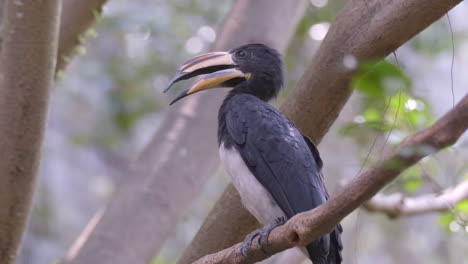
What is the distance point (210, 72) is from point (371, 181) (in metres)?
2.27

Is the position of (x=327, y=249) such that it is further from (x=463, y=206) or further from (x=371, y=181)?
(x=463, y=206)

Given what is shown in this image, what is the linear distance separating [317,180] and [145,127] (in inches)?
336

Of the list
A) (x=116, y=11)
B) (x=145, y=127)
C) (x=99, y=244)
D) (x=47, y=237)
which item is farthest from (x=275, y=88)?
(x=145, y=127)

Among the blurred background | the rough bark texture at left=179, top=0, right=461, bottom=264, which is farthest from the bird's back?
the blurred background

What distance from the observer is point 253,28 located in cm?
477

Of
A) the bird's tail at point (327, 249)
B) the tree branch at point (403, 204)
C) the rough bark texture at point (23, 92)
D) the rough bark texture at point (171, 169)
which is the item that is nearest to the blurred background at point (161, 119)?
the tree branch at point (403, 204)

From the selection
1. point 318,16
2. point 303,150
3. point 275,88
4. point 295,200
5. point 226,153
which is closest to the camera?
point 295,200

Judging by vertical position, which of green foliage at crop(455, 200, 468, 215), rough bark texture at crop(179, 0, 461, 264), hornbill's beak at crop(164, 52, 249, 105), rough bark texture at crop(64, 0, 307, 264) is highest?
rough bark texture at crop(179, 0, 461, 264)

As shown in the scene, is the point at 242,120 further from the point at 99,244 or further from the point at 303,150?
the point at 99,244

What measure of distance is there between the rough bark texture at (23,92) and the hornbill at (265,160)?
2.61 feet

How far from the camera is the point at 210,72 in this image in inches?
157

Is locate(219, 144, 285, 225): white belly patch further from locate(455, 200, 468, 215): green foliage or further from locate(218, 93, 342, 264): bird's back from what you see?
locate(455, 200, 468, 215): green foliage

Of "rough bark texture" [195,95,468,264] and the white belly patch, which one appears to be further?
the white belly patch

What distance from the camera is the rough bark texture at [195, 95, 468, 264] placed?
1.60 m
